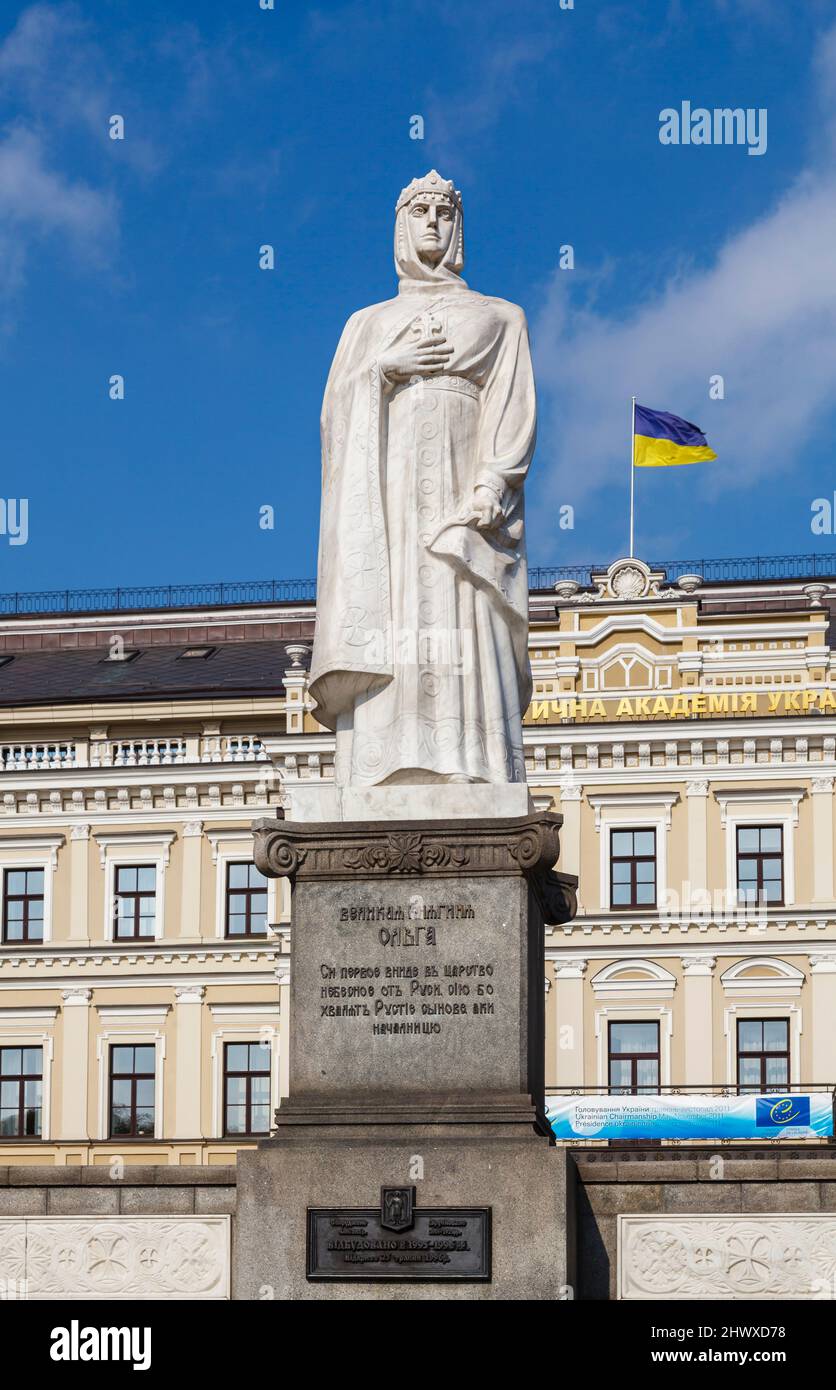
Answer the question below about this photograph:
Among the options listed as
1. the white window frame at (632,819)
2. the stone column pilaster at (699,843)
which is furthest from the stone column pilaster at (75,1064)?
the stone column pilaster at (699,843)

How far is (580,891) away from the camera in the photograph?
60.9m

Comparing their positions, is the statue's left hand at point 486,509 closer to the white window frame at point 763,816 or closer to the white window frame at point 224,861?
the white window frame at point 763,816

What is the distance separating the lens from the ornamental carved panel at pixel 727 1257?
14.0 metres

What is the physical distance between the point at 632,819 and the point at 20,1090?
52.2ft

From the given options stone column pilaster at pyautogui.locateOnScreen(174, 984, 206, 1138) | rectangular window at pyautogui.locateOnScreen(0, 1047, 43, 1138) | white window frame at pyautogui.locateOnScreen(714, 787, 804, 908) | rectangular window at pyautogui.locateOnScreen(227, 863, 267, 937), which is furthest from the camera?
rectangular window at pyautogui.locateOnScreen(227, 863, 267, 937)

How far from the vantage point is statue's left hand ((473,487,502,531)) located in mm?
15945

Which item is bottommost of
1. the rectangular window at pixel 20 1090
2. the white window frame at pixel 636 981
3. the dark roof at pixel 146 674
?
the rectangular window at pixel 20 1090

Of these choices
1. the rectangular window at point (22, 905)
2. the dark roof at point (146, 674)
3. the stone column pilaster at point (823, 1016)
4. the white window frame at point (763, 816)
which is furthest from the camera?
the dark roof at point (146, 674)

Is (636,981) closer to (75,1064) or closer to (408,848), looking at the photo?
(75,1064)

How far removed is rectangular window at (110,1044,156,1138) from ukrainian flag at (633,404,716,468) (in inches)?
722

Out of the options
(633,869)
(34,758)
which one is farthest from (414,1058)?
(34,758)

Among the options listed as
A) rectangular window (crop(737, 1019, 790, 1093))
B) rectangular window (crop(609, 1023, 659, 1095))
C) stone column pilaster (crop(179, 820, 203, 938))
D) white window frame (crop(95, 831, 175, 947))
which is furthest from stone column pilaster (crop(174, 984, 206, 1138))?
rectangular window (crop(737, 1019, 790, 1093))

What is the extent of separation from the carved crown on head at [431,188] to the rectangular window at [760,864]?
45.4 metres

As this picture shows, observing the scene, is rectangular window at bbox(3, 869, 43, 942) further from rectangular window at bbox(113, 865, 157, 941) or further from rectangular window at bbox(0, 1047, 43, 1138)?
rectangular window at bbox(0, 1047, 43, 1138)
